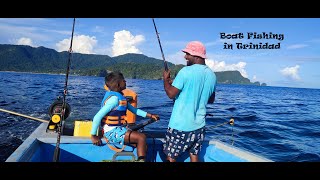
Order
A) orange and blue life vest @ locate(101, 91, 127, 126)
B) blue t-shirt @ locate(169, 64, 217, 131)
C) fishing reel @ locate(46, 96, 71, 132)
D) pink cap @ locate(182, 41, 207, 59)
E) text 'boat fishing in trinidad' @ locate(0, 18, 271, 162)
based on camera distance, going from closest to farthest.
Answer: blue t-shirt @ locate(169, 64, 217, 131), pink cap @ locate(182, 41, 207, 59), orange and blue life vest @ locate(101, 91, 127, 126), text 'boat fishing in trinidad' @ locate(0, 18, 271, 162), fishing reel @ locate(46, 96, 71, 132)

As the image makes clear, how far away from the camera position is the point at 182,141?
13.8ft

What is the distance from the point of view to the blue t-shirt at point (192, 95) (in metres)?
3.99

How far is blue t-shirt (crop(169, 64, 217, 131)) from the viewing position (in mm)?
3994

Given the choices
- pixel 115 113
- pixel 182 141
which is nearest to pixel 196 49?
pixel 182 141

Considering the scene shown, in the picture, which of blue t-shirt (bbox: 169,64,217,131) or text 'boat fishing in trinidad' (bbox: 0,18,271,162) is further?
text 'boat fishing in trinidad' (bbox: 0,18,271,162)

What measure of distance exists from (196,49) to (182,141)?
1220 millimetres

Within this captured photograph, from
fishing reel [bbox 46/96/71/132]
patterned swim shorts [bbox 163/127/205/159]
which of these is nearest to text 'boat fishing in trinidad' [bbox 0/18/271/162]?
fishing reel [bbox 46/96/71/132]

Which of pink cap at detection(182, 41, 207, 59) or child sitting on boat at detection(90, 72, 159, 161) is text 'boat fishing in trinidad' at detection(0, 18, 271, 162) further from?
pink cap at detection(182, 41, 207, 59)

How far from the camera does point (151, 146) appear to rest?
199 inches

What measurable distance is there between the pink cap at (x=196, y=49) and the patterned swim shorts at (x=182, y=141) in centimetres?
99

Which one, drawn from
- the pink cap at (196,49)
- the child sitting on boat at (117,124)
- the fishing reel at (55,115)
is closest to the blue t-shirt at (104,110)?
the child sitting on boat at (117,124)

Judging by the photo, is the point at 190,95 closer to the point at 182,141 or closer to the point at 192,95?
the point at 192,95
